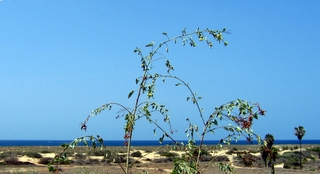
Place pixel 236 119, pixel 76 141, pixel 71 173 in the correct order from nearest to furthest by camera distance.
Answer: pixel 76 141
pixel 236 119
pixel 71 173

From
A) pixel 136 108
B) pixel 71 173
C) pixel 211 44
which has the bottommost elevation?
pixel 71 173

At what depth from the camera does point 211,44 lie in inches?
199

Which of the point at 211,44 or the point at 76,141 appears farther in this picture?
the point at 211,44

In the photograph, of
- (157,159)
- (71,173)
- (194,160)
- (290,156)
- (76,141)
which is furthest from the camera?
(290,156)

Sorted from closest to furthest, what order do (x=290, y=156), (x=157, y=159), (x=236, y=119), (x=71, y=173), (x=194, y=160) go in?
(x=236, y=119) < (x=194, y=160) < (x=71, y=173) < (x=157, y=159) < (x=290, y=156)

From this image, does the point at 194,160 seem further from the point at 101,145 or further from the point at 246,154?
the point at 101,145

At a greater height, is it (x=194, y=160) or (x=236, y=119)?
(x=236, y=119)

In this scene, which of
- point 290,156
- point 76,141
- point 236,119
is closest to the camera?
point 76,141

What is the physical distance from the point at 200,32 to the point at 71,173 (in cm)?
2503

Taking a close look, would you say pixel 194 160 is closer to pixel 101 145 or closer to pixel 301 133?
pixel 101 145

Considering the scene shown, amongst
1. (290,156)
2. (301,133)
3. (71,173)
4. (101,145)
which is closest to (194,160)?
(101,145)

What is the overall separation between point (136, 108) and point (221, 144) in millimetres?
988

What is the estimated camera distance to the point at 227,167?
5020 mm

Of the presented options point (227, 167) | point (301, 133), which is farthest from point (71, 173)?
point (227, 167)
